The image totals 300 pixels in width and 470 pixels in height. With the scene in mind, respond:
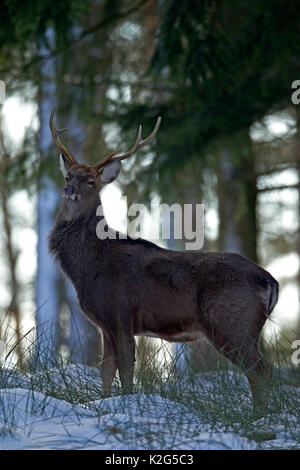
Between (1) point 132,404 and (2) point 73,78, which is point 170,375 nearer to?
(1) point 132,404

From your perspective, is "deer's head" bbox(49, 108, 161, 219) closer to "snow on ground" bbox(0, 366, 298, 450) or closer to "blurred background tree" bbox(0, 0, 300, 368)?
"snow on ground" bbox(0, 366, 298, 450)

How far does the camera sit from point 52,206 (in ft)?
45.7

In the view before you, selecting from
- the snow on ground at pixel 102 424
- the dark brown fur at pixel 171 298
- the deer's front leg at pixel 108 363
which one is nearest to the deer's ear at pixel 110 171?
the dark brown fur at pixel 171 298

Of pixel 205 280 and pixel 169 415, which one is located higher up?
pixel 205 280

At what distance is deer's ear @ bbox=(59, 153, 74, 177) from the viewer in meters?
7.05

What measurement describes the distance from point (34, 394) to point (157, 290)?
1.59 m

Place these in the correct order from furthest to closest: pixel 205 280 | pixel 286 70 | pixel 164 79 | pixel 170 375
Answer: pixel 164 79 → pixel 286 70 → pixel 205 280 → pixel 170 375

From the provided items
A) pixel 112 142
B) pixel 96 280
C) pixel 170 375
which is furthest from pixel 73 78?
pixel 170 375

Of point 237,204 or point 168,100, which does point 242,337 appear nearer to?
point 168,100

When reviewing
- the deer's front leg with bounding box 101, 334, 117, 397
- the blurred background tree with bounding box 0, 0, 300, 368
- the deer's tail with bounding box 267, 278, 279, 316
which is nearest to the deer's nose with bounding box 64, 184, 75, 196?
the deer's front leg with bounding box 101, 334, 117, 397

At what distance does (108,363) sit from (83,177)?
1.71 metres

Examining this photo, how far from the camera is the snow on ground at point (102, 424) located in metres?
4.20

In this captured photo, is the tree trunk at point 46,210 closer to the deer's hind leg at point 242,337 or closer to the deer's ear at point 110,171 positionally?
the deer's ear at point 110,171
